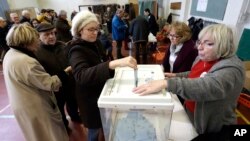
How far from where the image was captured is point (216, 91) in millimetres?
734

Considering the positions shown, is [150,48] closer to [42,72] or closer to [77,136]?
[77,136]

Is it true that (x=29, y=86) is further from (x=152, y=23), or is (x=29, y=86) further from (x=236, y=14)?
(x=152, y=23)

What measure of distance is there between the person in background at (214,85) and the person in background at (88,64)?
192 mm

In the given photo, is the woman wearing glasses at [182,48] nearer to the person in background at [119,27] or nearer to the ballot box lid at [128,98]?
the ballot box lid at [128,98]

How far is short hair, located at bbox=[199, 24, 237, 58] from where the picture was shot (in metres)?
0.80

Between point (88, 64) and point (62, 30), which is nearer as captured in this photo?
point (88, 64)

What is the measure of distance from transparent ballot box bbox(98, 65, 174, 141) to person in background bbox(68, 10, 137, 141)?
→ 89mm

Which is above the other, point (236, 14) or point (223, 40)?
point (223, 40)

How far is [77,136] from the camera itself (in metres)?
1.97

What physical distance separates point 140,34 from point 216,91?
3301mm

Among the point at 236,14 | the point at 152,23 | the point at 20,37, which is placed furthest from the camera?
the point at 152,23

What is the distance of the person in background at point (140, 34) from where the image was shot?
3.86 meters

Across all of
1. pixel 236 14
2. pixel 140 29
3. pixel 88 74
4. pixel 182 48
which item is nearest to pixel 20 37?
pixel 88 74

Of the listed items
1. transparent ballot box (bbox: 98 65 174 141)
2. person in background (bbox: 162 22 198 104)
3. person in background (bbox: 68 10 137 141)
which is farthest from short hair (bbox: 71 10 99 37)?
person in background (bbox: 162 22 198 104)
